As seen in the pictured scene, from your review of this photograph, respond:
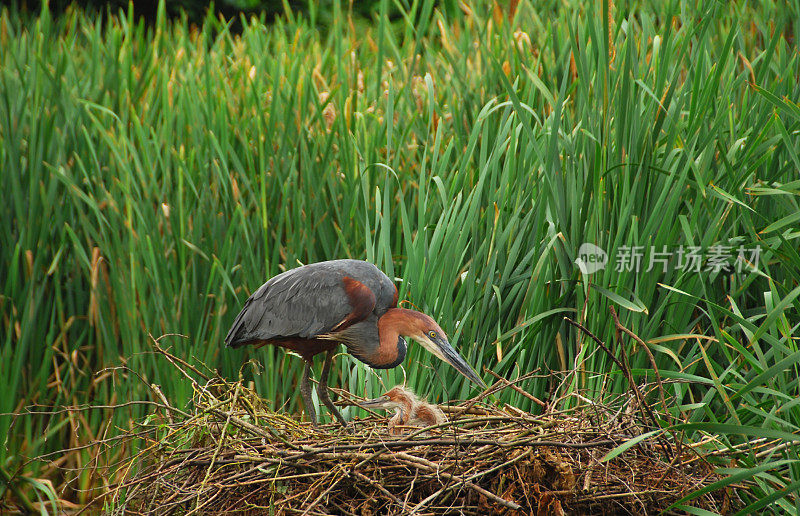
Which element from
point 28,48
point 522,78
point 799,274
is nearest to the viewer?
point 799,274

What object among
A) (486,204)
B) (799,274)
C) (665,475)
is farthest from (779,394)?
(486,204)

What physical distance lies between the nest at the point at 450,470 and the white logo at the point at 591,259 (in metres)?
0.54

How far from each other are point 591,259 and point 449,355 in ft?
2.08

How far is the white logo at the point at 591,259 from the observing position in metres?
2.80

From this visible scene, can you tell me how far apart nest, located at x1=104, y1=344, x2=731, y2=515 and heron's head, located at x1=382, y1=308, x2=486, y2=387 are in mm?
147

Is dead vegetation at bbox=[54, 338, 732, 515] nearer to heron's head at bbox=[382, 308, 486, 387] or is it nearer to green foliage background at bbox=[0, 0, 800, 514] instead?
heron's head at bbox=[382, 308, 486, 387]

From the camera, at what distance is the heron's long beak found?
8.35 feet

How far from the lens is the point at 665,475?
2.25 m

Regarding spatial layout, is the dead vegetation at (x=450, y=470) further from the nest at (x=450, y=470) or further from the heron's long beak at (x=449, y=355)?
the heron's long beak at (x=449, y=355)

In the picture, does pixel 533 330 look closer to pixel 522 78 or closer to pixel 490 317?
pixel 490 317

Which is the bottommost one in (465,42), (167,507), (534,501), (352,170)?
(167,507)

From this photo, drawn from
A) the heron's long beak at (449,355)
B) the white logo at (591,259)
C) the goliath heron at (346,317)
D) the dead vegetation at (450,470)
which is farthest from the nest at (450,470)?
the white logo at (591,259)

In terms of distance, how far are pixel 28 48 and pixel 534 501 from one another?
3.73m

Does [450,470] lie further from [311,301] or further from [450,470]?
[311,301]
